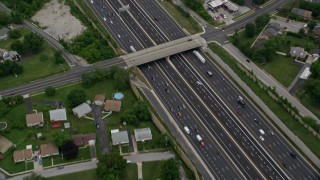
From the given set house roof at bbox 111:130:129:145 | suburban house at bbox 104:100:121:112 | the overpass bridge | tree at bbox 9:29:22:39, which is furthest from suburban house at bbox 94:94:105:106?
tree at bbox 9:29:22:39

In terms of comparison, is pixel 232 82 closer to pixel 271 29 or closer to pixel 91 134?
pixel 271 29

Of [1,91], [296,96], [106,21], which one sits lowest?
[296,96]

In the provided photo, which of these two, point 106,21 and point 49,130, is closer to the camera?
point 49,130

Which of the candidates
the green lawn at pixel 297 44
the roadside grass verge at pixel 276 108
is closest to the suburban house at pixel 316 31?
the green lawn at pixel 297 44

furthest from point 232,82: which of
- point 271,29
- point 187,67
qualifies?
point 271,29

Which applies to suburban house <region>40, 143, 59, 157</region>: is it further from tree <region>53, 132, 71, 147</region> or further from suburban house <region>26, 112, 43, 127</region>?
suburban house <region>26, 112, 43, 127</region>

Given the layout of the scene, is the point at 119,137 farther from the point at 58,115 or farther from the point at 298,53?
the point at 298,53

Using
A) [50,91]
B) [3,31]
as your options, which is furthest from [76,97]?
[3,31]

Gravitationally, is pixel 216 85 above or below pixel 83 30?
below

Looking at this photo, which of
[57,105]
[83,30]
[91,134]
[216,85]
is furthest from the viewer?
[83,30]
